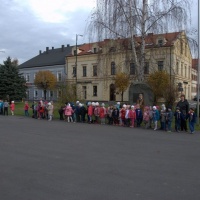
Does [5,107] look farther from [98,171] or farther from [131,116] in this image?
[98,171]

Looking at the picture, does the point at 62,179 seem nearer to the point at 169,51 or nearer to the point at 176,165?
the point at 176,165

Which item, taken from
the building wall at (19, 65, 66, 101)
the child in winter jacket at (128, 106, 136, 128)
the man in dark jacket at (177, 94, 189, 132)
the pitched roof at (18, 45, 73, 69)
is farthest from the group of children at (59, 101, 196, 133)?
the pitched roof at (18, 45, 73, 69)

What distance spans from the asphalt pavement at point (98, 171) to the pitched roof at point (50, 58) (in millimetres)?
57125

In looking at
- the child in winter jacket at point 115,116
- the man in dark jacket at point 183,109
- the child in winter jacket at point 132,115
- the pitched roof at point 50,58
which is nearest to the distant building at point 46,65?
the pitched roof at point 50,58

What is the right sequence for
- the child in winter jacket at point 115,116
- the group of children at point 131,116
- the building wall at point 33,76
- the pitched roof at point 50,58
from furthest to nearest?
the pitched roof at point 50,58 → the building wall at point 33,76 → the child in winter jacket at point 115,116 → the group of children at point 131,116

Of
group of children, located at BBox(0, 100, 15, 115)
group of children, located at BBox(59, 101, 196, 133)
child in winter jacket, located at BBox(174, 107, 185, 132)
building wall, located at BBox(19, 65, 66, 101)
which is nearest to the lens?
child in winter jacket, located at BBox(174, 107, 185, 132)

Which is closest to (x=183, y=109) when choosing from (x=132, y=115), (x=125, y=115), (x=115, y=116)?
(x=132, y=115)

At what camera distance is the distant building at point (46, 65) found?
66.7 m

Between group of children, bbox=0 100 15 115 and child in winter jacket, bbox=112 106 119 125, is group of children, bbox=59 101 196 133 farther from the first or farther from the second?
group of children, bbox=0 100 15 115

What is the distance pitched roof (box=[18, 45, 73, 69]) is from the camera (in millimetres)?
68125

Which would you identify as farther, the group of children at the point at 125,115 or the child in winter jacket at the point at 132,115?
the child in winter jacket at the point at 132,115

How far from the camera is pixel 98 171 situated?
7.02 metres

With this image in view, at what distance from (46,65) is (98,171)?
63.1 m

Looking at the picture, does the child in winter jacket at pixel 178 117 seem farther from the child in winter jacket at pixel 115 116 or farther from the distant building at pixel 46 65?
the distant building at pixel 46 65
